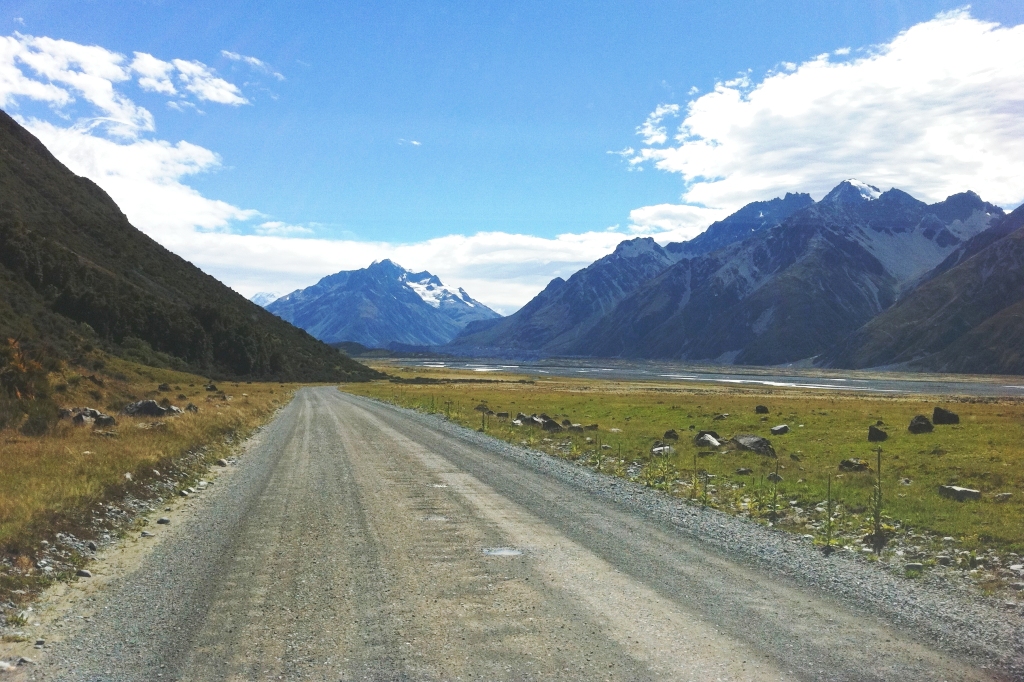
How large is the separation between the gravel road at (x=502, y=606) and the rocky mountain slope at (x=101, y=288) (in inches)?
1726

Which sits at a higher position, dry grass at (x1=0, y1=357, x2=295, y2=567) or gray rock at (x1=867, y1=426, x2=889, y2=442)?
dry grass at (x1=0, y1=357, x2=295, y2=567)

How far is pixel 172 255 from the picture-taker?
5615 inches

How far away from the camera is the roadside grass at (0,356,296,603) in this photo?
9.95 metres

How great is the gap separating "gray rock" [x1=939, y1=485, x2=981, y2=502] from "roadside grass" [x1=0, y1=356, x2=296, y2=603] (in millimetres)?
19683

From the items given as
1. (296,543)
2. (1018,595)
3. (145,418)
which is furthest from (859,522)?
(145,418)

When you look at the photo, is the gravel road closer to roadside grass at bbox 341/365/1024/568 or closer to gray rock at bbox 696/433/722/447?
roadside grass at bbox 341/365/1024/568

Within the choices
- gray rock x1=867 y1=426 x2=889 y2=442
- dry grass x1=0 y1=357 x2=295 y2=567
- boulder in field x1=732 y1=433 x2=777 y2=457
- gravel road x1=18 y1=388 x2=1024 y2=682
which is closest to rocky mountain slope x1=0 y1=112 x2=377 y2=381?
dry grass x1=0 y1=357 x2=295 y2=567

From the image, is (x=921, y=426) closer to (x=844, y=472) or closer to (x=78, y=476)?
(x=844, y=472)

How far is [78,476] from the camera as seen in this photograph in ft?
48.0

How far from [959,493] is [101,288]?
321 feet

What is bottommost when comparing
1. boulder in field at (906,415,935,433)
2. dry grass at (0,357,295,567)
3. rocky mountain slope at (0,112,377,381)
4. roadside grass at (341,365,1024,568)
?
roadside grass at (341,365,1024,568)

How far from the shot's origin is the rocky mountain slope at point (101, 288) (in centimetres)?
7000

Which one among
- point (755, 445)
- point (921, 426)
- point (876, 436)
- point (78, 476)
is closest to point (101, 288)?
point (78, 476)

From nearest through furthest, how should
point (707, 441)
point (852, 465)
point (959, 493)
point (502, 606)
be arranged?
point (502, 606) → point (959, 493) → point (852, 465) → point (707, 441)
